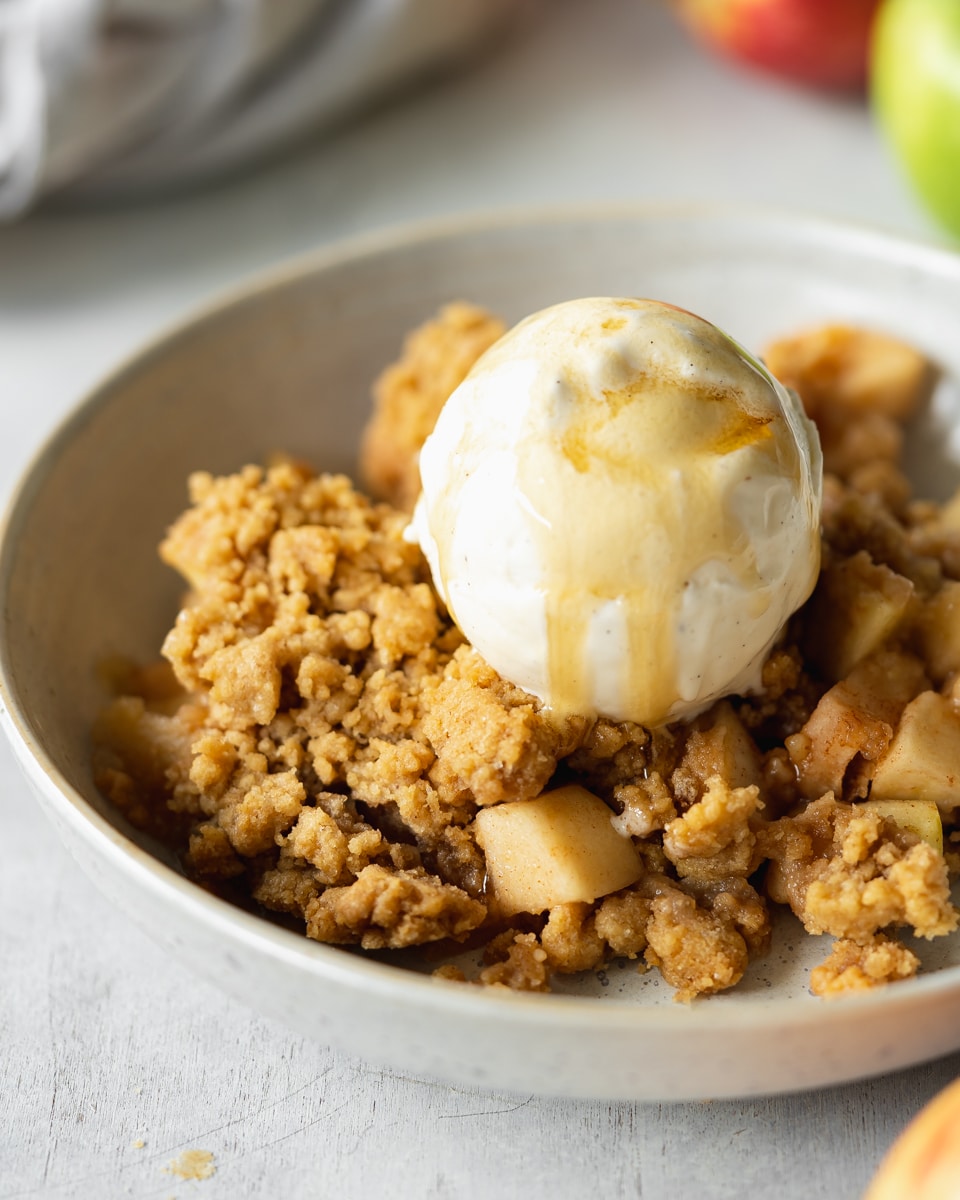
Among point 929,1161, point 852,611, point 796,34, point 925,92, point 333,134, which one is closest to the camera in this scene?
point 929,1161

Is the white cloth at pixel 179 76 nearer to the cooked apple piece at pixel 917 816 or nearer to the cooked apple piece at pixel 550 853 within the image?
the cooked apple piece at pixel 550 853

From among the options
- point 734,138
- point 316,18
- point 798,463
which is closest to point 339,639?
point 798,463

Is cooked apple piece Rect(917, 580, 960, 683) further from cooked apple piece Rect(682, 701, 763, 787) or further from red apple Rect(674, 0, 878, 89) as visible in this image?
red apple Rect(674, 0, 878, 89)

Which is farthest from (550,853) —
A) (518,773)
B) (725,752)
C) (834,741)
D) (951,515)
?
(951,515)

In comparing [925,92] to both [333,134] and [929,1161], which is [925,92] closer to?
[333,134]

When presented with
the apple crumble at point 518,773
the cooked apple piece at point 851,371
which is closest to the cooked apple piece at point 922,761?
the apple crumble at point 518,773

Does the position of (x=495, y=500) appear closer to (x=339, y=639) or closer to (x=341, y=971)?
(x=339, y=639)

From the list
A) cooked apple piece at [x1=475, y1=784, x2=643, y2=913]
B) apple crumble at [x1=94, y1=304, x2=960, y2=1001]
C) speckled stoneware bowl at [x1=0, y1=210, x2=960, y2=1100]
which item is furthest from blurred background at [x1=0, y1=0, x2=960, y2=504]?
cooked apple piece at [x1=475, y1=784, x2=643, y2=913]
